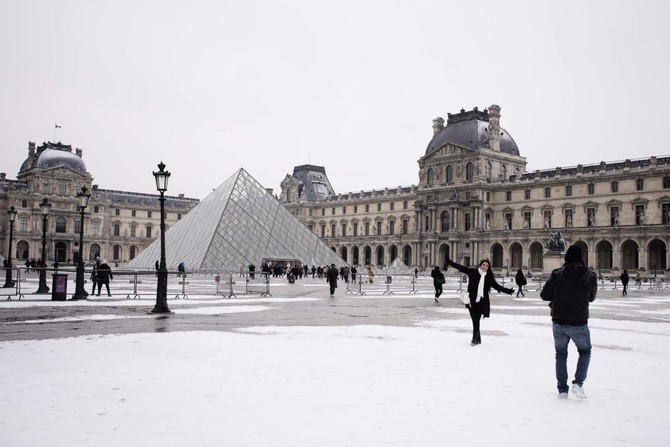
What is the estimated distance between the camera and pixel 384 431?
16.0 feet

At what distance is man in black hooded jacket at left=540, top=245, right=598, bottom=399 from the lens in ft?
20.0

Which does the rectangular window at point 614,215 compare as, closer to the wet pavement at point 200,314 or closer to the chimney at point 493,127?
the chimney at point 493,127

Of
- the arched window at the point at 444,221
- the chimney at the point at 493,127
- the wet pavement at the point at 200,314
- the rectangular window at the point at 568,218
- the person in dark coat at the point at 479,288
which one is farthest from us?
the arched window at the point at 444,221

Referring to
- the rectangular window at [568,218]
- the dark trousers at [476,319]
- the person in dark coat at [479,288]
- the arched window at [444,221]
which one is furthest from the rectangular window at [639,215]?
the dark trousers at [476,319]

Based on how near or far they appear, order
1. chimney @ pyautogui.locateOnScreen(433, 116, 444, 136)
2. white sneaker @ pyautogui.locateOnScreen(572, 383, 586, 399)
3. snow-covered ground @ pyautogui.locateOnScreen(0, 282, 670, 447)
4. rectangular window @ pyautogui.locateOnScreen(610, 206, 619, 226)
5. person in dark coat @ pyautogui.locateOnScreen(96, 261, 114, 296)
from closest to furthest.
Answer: snow-covered ground @ pyautogui.locateOnScreen(0, 282, 670, 447) → white sneaker @ pyautogui.locateOnScreen(572, 383, 586, 399) → person in dark coat @ pyautogui.locateOnScreen(96, 261, 114, 296) → rectangular window @ pyautogui.locateOnScreen(610, 206, 619, 226) → chimney @ pyautogui.locateOnScreen(433, 116, 444, 136)

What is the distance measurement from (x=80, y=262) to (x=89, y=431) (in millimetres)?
13909

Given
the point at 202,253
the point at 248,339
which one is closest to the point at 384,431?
the point at 248,339

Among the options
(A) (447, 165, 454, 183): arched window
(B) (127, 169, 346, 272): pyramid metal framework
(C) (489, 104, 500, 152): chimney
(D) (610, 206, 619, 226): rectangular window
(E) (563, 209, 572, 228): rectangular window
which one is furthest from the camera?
(A) (447, 165, 454, 183): arched window

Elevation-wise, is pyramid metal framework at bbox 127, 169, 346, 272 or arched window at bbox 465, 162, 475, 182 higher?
arched window at bbox 465, 162, 475, 182

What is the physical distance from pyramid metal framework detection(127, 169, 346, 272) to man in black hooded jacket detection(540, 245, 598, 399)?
3199cm

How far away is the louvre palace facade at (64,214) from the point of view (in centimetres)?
7812

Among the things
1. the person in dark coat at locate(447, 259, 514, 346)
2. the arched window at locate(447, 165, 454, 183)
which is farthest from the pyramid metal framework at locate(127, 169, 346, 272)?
the person in dark coat at locate(447, 259, 514, 346)

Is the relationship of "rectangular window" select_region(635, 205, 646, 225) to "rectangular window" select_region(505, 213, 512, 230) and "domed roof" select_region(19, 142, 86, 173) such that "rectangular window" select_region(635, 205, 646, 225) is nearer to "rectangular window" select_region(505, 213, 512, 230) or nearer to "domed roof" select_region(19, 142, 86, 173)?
"rectangular window" select_region(505, 213, 512, 230)

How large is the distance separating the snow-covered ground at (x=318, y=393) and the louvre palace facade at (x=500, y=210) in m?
36.7
